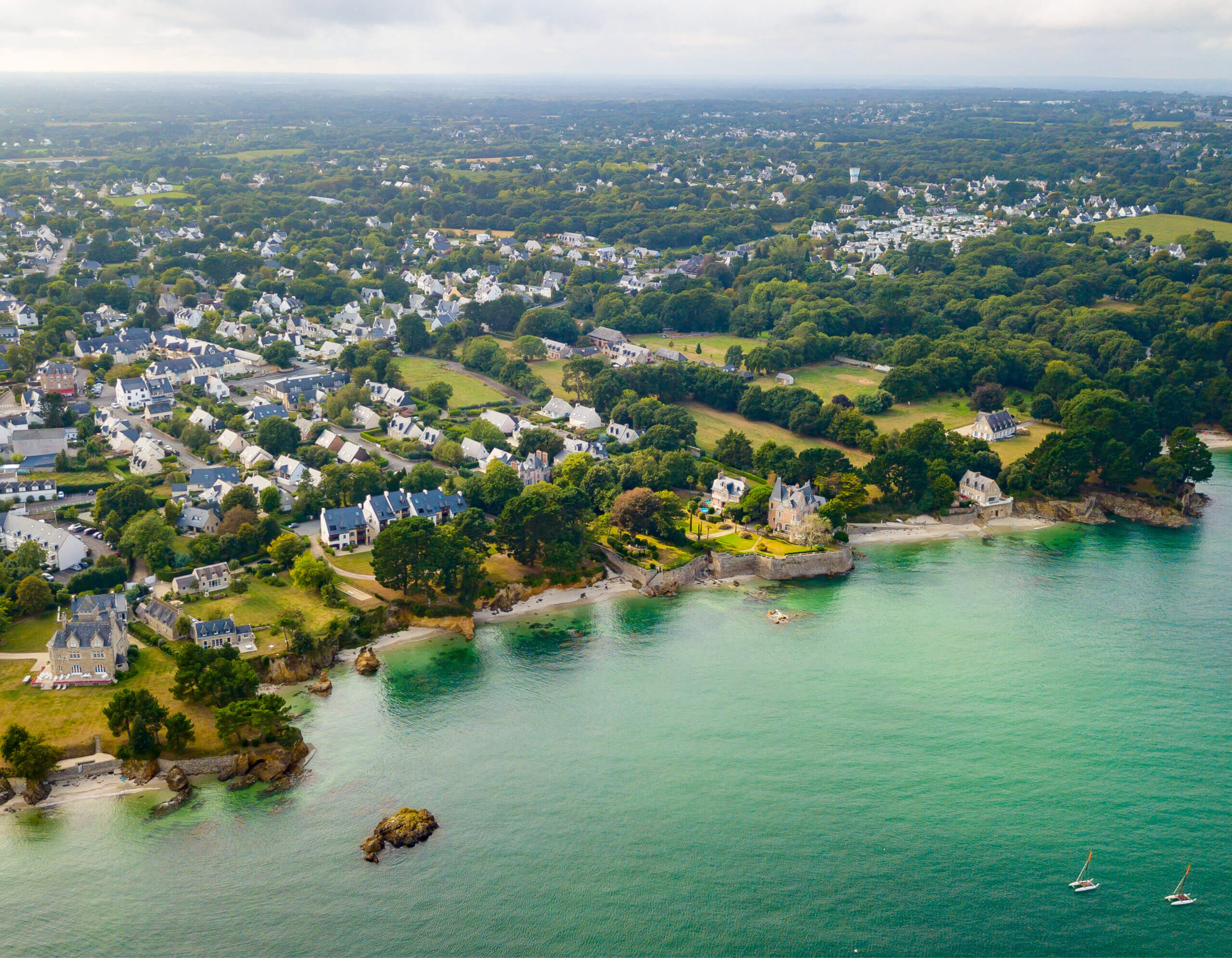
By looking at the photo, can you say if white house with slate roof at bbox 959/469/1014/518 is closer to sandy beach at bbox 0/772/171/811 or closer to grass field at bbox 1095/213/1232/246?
sandy beach at bbox 0/772/171/811

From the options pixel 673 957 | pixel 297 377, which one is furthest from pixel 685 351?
pixel 673 957

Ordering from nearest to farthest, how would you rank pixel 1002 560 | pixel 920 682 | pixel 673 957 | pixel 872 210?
pixel 673 957 < pixel 920 682 < pixel 1002 560 < pixel 872 210

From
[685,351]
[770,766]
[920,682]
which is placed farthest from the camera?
[685,351]

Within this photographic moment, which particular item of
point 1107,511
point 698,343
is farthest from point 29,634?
point 698,343

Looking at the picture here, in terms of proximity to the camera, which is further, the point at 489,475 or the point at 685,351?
the point at 685,351

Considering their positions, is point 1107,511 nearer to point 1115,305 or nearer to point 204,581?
point 1115,305

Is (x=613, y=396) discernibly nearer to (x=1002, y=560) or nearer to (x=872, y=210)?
(x=1002, y=560)

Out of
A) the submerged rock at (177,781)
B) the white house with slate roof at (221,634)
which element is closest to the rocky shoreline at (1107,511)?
the white house with slate roof at (221,634)
